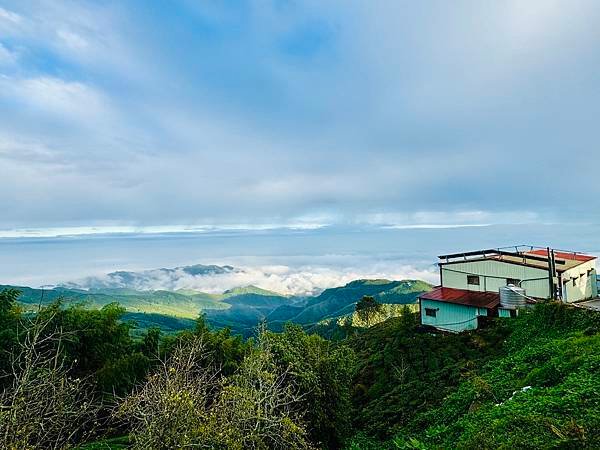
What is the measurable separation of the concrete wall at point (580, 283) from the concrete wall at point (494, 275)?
1.42 m

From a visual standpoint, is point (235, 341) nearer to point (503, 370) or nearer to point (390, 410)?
point (390, 410)

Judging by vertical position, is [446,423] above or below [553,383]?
below

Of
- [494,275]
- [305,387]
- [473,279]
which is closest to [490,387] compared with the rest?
[305,387]

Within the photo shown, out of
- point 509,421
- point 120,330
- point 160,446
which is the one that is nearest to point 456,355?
point 509,421

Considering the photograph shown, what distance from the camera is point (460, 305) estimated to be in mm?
27391

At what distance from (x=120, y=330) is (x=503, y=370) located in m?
23.2

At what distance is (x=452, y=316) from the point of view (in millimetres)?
28047

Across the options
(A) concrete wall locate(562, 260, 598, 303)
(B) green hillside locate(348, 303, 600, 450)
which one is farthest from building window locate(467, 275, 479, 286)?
(A) concrete wall locate(562, 260, 598, 303)

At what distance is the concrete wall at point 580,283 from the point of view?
1017 inches

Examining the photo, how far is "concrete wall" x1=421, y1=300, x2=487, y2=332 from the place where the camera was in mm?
26672

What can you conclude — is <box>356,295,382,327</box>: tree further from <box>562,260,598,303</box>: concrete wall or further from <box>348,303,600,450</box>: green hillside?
<box>562,260,598,303</box>: concrete wall

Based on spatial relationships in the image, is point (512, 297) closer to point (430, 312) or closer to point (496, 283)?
point (496, 283)

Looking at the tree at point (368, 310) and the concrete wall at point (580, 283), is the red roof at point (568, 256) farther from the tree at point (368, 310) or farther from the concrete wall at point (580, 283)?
the tree at point (368, 310)

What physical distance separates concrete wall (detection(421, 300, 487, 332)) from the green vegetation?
114cm
